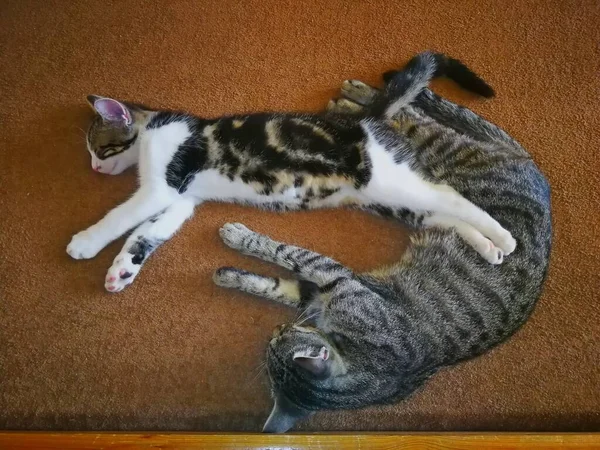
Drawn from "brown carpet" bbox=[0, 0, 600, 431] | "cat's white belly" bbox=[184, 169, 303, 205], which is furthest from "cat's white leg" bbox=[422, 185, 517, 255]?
"cat's white belly" bbox=[184, 169, 303, 205]

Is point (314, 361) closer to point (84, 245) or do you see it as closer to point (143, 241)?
point (143, 241)

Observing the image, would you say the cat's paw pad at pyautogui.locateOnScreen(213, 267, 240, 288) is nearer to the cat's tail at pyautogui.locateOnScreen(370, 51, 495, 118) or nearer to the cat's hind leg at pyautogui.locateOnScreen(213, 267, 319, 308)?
the cat's hind leg at pyautogui.locateOnScreen(213, 267, 319, 308)

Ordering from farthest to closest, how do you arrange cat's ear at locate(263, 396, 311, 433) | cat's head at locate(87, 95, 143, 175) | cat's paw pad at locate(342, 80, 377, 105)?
cat's paw pad at locate(342, 80, 377, 105) → cat's head at locate(87, 95, 143, 175) → cat's ear at locate(263, 396, 311, 433)

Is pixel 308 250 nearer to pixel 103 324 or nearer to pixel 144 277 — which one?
pixel 144 277

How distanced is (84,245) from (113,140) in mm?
393

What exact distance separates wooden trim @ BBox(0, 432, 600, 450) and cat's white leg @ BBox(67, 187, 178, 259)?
61 cm

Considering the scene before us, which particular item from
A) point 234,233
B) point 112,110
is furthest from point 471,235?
point 112,110

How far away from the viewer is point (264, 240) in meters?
1.83

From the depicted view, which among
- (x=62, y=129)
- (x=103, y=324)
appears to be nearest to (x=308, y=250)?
(x=103, y=324)

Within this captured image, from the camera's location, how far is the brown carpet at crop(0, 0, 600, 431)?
1685mm

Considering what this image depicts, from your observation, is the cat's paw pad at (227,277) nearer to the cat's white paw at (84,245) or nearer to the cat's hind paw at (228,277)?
the cat's hind paw at (228,277)

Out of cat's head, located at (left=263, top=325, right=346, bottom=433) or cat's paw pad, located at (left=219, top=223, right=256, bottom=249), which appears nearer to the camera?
cat's head, located at (left=263, top=325, right=346, bottom=433)

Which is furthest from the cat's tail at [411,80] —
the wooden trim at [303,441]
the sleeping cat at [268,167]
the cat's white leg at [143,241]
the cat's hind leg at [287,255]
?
the wooden trim at [303,441]

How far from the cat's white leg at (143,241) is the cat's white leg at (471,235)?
864 millimetres
